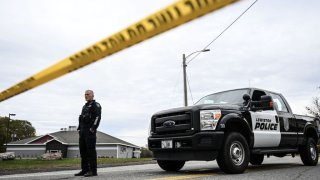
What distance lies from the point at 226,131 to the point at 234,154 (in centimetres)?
44

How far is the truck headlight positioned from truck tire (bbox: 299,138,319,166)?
3757 millimetres

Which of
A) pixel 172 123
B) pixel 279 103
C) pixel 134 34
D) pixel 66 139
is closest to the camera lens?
pixel 134 34

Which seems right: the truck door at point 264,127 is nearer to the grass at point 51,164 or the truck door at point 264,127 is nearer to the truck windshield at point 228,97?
the truck windshield at point 228,97

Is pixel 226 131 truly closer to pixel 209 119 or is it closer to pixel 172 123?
pixel 209 119

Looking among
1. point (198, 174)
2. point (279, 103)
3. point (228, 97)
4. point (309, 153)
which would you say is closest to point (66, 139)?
point (309, 153)

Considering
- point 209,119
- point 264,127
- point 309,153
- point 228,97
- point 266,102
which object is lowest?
point 309,153

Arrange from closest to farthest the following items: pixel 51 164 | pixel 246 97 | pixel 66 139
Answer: pixel 246 97, pixel 51 164, pixel 66 139

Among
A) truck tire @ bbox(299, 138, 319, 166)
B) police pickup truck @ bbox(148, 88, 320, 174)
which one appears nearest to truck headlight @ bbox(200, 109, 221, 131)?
police pickup truck @ bbox(148, 88, 320, 174)

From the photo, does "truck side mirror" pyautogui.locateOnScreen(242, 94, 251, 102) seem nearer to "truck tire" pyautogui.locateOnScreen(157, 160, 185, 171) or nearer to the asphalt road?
the asphalt road

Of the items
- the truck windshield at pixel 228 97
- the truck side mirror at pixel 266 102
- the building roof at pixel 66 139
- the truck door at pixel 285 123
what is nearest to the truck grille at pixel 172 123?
the truck windshield at pixel 228 97

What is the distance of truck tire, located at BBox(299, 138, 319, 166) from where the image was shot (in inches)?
387

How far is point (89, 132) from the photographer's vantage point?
7531mm

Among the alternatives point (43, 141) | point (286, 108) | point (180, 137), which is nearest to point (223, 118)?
point (180, 137)

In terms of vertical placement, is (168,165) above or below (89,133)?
below
